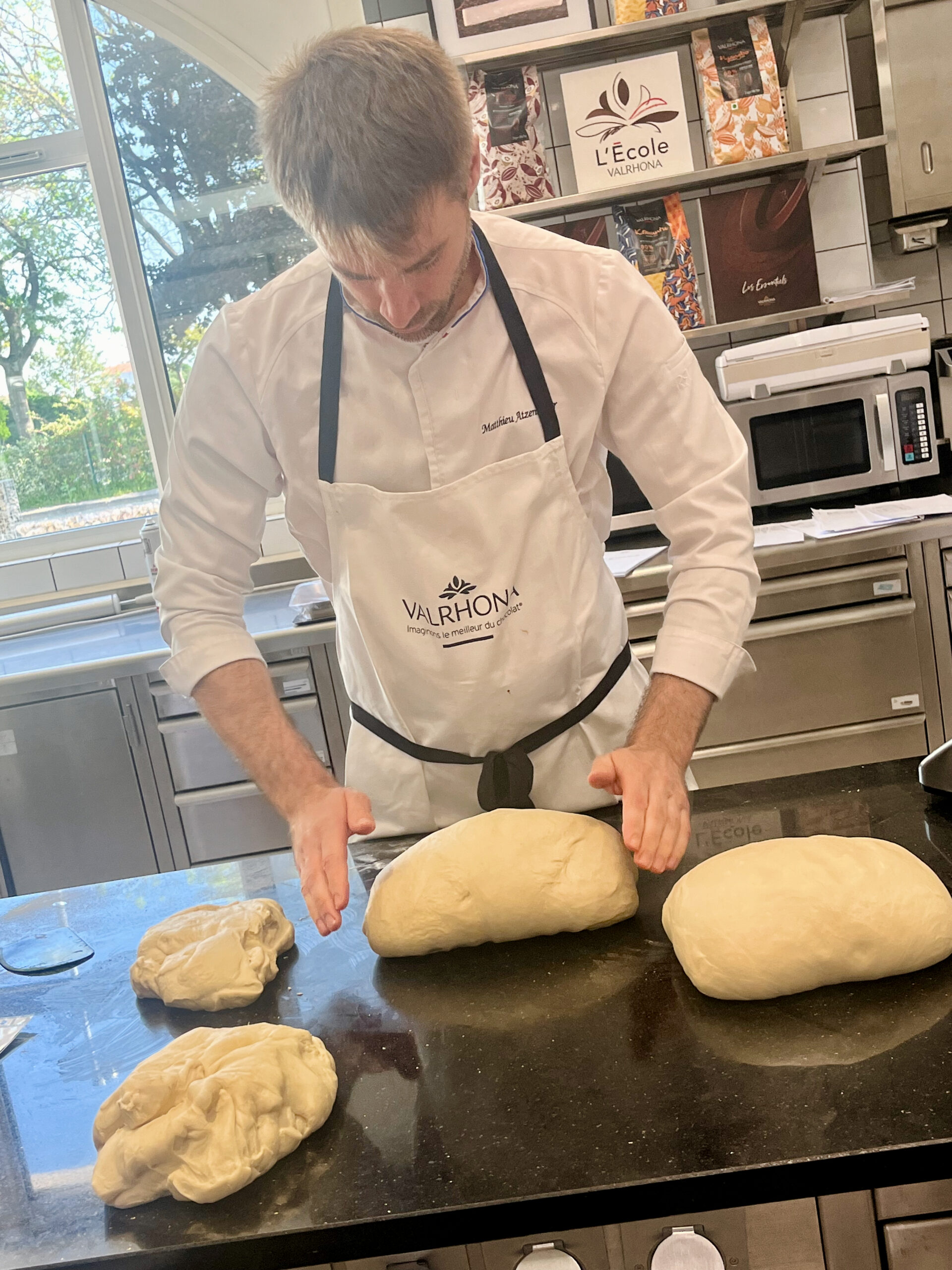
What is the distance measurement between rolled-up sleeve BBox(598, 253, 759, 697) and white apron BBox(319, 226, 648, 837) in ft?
0.35

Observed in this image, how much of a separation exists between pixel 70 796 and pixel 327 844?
5.97ft

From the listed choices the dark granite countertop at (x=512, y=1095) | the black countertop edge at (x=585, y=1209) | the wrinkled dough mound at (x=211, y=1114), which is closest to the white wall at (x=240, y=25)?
the dark granite countertop at (x=512, y=1095)

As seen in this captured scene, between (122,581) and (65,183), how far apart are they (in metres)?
1.30

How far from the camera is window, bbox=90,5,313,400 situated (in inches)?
126

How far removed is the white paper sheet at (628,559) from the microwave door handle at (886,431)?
0.61m

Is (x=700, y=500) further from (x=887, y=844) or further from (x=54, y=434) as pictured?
(x=54, y=434)

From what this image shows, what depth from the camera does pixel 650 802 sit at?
1029mm

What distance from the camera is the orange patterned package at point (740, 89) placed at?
2645 millimetres

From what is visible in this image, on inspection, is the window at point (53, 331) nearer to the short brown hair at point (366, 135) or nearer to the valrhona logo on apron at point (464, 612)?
the valrhona logo on apron at point (464, 612)

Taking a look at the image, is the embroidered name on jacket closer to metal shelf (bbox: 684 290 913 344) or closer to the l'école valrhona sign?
metal shelf (bbox: 684 290 913 344)

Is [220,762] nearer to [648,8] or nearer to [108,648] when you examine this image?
[108,648]

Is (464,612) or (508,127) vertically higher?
(508,127)

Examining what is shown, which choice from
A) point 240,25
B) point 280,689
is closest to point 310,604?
point 280,689

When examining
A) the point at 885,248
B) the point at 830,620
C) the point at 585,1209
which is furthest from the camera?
the point at 885,248
